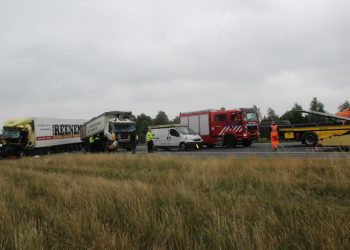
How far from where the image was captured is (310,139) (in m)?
25.6

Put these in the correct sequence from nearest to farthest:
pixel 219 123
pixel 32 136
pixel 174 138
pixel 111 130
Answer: pixel 174 138
pixel 219 123
pixel 111 130
pixel 32 136

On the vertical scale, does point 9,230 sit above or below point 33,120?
below

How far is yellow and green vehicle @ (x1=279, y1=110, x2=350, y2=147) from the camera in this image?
74.7 feet

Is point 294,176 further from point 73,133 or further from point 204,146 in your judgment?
point 73,133

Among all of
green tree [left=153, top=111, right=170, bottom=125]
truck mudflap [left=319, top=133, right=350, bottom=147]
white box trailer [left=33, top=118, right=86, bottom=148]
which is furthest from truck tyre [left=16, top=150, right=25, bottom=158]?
green tree [left=153, top=111, right=170, bottom=125]

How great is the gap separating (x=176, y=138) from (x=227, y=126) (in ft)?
12.2

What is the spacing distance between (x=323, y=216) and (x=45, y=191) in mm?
6427

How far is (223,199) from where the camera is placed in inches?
294

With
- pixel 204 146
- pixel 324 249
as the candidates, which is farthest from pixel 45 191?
pixel 204 146

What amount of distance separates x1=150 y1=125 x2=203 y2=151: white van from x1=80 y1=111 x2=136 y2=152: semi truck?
2404 millimetres

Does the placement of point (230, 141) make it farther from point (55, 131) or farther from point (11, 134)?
point (11, 134)

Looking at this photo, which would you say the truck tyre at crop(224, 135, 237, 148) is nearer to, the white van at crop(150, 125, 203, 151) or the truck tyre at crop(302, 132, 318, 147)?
the white van at crop(150, 125, 203, 151)

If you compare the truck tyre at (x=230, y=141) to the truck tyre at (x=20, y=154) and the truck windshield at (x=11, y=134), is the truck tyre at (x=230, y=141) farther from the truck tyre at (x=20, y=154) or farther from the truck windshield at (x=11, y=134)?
the truck windshield at (x=11, y=134)

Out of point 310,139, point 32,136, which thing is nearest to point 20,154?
point 32,136
